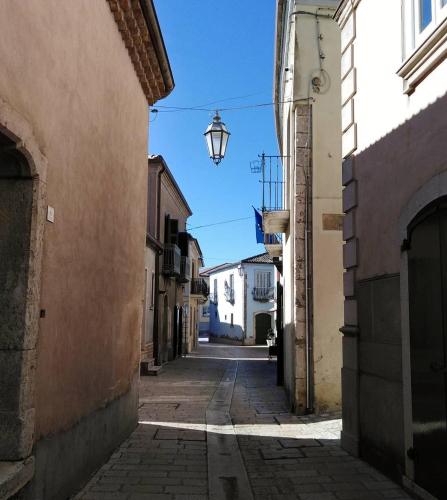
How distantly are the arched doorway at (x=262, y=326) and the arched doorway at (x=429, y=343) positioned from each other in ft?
146

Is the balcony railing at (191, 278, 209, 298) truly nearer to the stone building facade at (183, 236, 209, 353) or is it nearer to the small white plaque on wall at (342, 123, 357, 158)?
the stone building facade at (183, 236, 209, 353)

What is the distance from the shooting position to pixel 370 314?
228 inches

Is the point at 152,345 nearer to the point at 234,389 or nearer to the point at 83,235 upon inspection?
the point at 234,389

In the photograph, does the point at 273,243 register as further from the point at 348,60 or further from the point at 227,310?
the point at 227,310

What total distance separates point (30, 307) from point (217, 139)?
6.47m

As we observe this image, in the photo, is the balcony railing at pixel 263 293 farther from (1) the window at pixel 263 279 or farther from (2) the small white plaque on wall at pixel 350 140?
(2) the small white plaque on wall at pixel 350 140

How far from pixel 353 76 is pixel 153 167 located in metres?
14.6

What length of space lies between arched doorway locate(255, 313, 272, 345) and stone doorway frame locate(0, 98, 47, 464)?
4555 cm

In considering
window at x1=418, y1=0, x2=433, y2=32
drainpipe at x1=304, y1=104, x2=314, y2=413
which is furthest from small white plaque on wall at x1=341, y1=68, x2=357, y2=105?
drainpipe at x1=304, y1=104, x2=314, y2=413

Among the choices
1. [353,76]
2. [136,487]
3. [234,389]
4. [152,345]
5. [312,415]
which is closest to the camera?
[136,487]

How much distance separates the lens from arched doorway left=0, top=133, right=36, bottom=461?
12.1ft

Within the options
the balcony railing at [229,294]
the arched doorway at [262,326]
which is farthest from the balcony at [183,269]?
the balcony railing at [229,294]

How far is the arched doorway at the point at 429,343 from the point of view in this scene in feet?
13.9

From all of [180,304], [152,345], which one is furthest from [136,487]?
[180,304]
